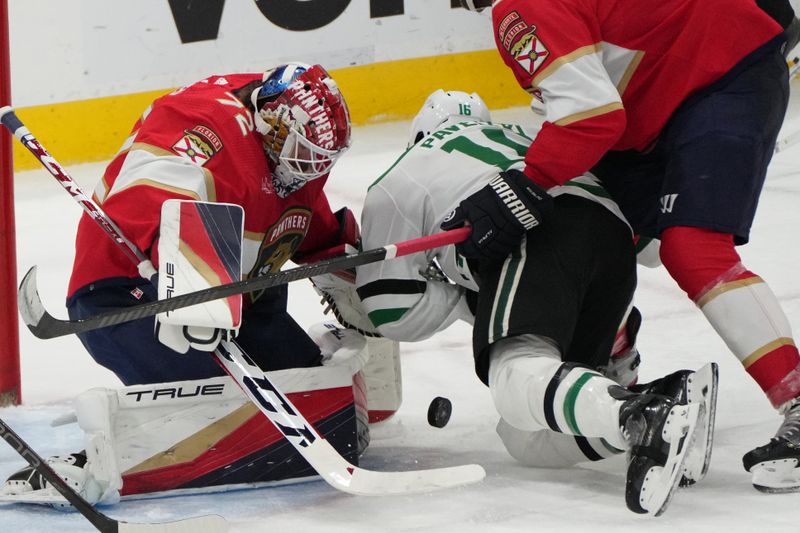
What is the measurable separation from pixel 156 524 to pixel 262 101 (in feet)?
2.89

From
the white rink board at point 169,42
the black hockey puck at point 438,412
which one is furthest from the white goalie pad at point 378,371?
the white rink board at point 169,42

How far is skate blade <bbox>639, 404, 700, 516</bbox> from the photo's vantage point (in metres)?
2.02

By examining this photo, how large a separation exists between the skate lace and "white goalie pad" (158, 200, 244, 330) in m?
0.95

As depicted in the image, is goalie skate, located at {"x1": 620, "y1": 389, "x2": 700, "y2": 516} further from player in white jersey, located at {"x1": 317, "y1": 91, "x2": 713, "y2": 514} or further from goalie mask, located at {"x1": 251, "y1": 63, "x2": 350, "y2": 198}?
goalie mask, located at {"x1": 251, "y1": 63, "x2": 350, "y2": 198}

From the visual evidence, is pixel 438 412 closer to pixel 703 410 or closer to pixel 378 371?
pixel 378 371

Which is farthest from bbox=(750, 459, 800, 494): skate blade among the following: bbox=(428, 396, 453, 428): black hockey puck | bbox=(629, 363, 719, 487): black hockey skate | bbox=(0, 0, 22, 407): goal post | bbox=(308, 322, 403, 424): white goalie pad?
bbox=(0, 0, 22, 407): goal post

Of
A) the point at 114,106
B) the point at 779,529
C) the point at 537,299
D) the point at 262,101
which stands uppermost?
the point at 262,101

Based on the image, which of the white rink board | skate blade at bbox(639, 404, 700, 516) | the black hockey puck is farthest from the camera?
the white rink board

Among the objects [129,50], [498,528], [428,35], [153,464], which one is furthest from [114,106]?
[498,528]

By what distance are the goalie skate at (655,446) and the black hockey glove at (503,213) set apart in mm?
424

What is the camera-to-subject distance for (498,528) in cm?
214

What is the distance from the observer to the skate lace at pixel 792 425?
88.0 inches

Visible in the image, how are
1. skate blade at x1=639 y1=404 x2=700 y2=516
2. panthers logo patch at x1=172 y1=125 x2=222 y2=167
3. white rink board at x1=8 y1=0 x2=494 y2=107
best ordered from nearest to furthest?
1. skate blade at x1=639 y1=404 x2=700 y2=516
2. panthers logo patch at x1=172 y1=125 x2=222 y2=167
3. white rink board at x1=8 y1=0 x2=494 y2=107

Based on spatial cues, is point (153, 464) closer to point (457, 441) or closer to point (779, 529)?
point (457, 441)
